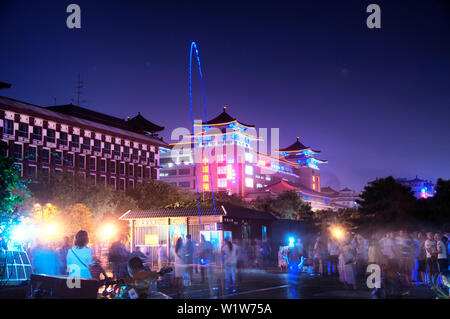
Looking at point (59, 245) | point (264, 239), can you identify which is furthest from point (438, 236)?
point (264, 239)

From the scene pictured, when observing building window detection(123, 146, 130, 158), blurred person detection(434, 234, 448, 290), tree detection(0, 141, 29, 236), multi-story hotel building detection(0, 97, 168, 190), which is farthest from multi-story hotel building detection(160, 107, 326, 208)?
tree detection(0, 141, 29, 236)

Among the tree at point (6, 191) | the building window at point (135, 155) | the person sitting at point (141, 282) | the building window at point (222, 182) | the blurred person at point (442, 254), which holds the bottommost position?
the blurred person at point (442, 254)

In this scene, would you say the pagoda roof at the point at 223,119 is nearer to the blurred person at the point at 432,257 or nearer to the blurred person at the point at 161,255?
the blurred person at the point at 161,255

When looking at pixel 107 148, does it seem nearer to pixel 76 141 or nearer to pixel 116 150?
pixel 116 150

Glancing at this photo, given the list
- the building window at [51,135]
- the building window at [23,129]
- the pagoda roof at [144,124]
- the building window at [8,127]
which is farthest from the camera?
the pagoda roof at [144,124]

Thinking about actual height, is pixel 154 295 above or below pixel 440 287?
above

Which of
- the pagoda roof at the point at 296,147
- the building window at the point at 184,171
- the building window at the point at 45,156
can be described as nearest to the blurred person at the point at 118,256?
the building window at the point at 45,156

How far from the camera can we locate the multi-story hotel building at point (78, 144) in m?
59.3

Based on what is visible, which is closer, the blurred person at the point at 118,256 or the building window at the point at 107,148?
the blurred person at the point at 118,256

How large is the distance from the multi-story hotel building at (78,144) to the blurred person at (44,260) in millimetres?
42801
